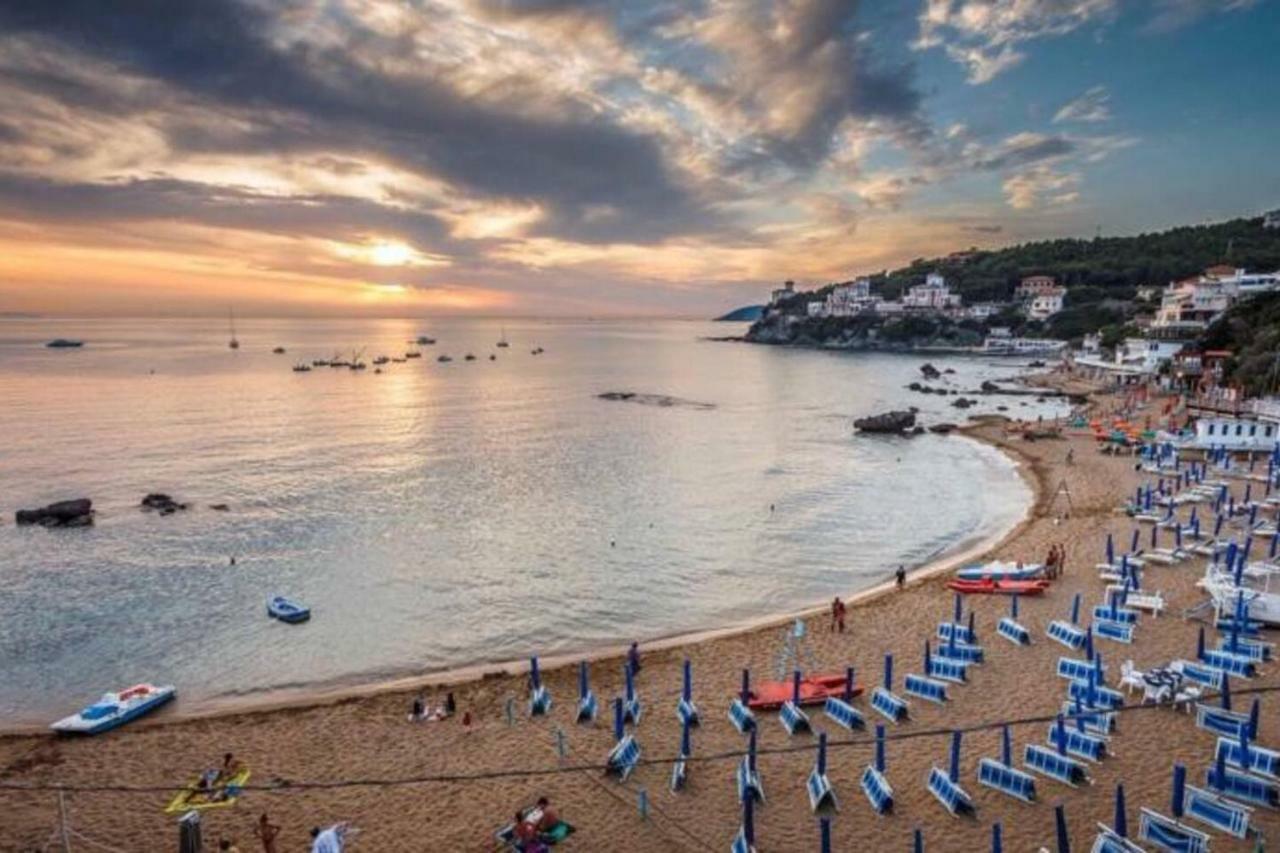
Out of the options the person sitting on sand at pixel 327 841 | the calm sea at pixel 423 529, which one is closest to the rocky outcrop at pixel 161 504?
the calm sea at pixel 423 529

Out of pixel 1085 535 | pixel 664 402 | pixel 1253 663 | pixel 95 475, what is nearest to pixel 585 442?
pixel 664 402

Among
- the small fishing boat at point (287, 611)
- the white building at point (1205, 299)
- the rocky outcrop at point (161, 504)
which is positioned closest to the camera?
the small fishing boat at point (287, 611)

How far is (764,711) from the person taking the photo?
19.0m

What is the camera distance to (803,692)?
19.4 metres

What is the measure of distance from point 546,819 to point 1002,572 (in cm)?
2094

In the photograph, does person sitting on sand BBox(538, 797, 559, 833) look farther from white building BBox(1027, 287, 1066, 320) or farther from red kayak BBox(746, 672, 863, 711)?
white building BBox(1027, 287, 1066, 320)

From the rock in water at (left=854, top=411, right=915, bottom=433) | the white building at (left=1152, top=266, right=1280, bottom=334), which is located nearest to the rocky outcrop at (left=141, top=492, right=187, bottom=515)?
the rock in water at (left=854, top=411, right=915, bottom=433)

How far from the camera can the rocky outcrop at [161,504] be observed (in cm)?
4172

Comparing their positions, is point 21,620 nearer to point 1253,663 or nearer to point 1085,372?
point 1253,663

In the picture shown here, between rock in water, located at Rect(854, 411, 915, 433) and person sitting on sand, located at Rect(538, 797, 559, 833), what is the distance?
59563mm

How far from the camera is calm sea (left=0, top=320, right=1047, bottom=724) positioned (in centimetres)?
2544

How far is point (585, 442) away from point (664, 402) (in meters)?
29.6

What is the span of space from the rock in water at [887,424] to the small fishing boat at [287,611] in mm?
54227

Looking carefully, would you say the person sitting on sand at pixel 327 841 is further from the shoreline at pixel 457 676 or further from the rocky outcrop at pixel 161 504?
the rocky outcrop at pixel 161 504
